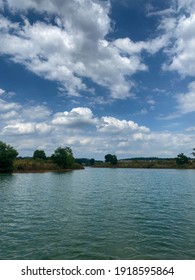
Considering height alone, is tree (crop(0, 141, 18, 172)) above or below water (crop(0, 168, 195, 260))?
above

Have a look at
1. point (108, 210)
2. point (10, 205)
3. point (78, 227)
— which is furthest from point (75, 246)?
point (10, 205)

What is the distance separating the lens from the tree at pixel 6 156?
145 meters

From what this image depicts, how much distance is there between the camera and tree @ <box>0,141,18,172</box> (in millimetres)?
145387

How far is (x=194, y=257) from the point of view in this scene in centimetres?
2272

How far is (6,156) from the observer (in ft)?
475

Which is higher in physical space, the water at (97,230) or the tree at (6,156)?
the tree at (6,156)

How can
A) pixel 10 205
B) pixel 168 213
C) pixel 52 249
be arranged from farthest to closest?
pixel 10 205, pixel 168 213, pixel 52 249

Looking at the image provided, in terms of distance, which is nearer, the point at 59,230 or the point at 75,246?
the point at 75,246

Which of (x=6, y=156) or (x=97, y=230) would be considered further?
(x=6, y=156)

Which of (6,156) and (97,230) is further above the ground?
(6,156)

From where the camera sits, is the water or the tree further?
the tree

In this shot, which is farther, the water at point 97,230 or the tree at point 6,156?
the tree at point 6,156

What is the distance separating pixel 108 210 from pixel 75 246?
18.7 meters
